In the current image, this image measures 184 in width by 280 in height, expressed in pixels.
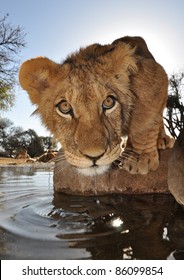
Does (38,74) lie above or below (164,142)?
above

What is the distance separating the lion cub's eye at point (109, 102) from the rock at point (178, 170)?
944 millimetres

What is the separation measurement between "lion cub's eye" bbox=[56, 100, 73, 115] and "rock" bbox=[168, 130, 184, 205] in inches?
46.6

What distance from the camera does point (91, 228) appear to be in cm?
233

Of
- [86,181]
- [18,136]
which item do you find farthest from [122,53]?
[18,136]

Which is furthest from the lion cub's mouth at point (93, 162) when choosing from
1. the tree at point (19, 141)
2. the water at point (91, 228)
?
the tree at point (19, 141)

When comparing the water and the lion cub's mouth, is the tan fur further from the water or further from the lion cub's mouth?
the water

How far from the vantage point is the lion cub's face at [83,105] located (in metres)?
3.09

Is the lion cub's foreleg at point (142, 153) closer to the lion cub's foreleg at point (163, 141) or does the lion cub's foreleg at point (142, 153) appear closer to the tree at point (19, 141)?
the lion cub's foreleg at point (163, 141)

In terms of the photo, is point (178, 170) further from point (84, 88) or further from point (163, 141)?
point (163, 141)

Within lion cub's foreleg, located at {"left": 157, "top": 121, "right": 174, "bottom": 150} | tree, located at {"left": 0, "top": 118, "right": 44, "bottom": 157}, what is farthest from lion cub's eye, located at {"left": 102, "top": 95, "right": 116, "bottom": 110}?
tree, located at {"left": 0, "top": 118, "right": 44, "bottom": 157}

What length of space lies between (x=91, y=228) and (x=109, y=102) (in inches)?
53.7

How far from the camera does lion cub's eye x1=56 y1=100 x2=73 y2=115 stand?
3.36 m

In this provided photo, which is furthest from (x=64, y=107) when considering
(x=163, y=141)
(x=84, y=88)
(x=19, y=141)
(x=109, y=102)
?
(x=19, y=141)

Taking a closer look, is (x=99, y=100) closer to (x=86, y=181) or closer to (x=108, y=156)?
(x=108, y=156)
